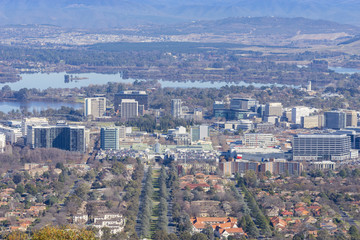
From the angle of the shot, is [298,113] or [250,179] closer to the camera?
[250,179]

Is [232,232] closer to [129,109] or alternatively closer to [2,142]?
[2,142]

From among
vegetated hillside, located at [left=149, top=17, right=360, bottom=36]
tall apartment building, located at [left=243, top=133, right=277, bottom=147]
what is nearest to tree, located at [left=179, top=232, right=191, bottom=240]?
tall apartment building, located at [left=243, top=133, right=277, bottom=147]

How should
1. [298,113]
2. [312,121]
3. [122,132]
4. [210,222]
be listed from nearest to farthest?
[210,222] → [122,132] → [312,121] → [298,113]

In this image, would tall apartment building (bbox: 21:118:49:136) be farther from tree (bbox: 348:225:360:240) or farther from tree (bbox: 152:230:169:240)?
tree (bbox: 348:225:360:240)

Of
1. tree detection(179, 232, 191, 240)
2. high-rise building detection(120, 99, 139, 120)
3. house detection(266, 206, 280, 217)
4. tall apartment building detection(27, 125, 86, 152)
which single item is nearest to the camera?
tree detection(179, 232, 191, 240)

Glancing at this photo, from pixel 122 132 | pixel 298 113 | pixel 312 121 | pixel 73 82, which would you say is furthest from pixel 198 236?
pixel 73 82

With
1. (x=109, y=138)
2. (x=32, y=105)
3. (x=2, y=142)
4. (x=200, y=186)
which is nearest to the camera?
(x=200, y=186)

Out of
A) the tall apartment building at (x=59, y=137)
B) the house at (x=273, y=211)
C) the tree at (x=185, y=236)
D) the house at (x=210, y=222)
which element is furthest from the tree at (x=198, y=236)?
the tall apartment building at (x=59, y=137)
